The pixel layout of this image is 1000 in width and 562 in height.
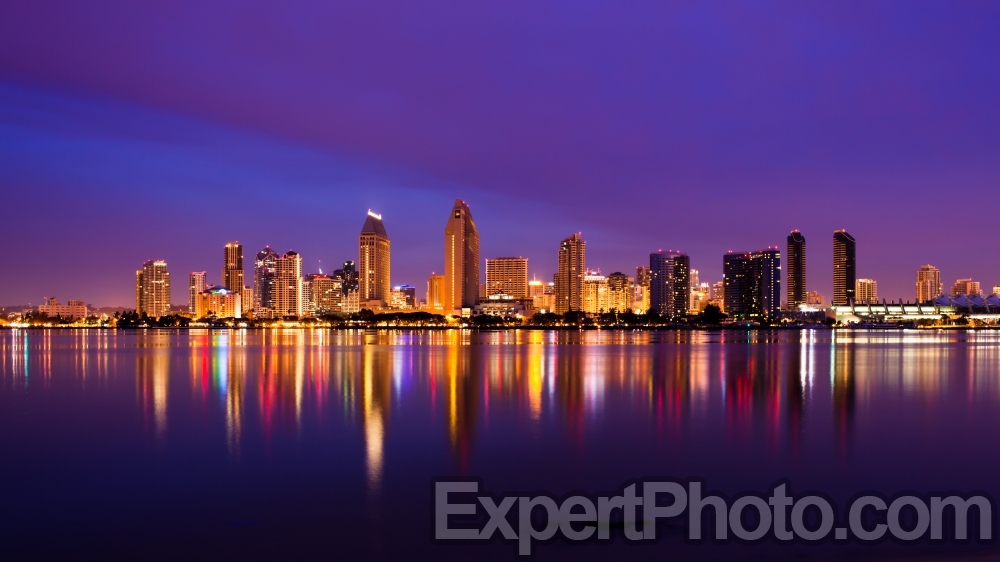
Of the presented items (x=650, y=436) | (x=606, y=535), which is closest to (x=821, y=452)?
(x=650, y=436)

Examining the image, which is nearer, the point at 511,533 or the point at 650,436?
the point at 511,533

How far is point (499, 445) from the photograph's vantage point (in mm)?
16734

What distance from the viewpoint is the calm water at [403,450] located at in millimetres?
9969

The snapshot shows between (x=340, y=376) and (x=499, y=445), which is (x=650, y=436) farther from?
(x=340, y=376)

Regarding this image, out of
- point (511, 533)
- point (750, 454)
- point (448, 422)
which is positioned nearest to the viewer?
point (511, 533)

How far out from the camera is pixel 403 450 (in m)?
16.2

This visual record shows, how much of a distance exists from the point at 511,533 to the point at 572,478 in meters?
3.72

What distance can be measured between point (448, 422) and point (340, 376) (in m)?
15.2

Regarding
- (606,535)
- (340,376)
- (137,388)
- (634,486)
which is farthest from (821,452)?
(137,388)

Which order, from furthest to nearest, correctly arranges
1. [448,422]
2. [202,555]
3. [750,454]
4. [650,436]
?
[448,422]
[650,436]
[750,454]
[202,555]

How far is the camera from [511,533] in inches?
391

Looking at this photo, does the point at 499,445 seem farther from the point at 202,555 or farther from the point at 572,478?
the point at 202,555

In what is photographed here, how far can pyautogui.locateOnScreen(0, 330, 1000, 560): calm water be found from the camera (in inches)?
392

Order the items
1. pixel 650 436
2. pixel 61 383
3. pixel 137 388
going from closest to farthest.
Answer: pixel 650 436 < pixel 137 388 < pixel 61 383
